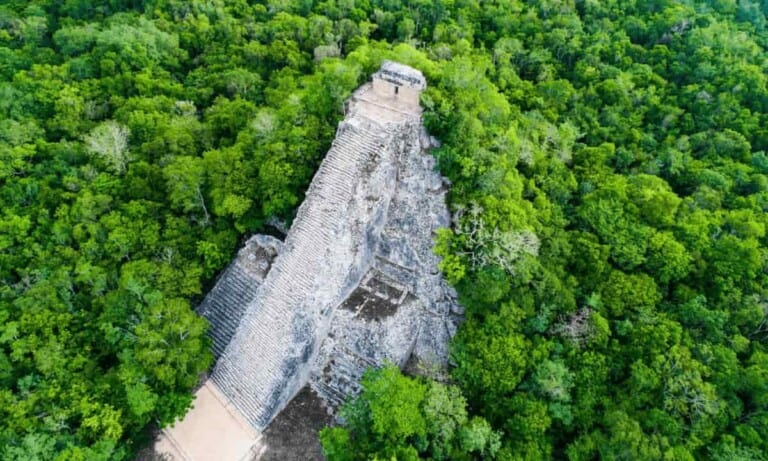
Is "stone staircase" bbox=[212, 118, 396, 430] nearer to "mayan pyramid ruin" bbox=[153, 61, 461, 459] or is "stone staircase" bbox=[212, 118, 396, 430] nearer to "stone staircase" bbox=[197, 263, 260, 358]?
"mayan pyramid ruin" bbox=[153, 61, 461, 459]

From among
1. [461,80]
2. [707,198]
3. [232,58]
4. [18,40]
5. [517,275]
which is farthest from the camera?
[18,40]

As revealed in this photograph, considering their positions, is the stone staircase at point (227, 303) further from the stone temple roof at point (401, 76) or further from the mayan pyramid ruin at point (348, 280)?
the stone temple roof at point (401, 76)

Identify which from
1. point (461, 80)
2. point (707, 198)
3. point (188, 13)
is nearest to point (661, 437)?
point (707, 198)

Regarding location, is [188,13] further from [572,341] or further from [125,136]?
[572,341]

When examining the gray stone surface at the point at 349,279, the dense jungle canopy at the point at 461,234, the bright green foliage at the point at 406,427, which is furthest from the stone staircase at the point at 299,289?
the bright green foliage at the point at 406,427

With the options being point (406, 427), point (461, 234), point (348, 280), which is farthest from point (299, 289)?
point (461, 234)

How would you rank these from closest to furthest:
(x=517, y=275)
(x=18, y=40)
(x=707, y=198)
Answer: (x=517, y=275)
(x=707, y=198)
(x=18, y=40)

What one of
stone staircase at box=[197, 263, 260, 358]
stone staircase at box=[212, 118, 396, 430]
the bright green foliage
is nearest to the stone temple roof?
stone staircase at box=[212, 118, 396, 430]
